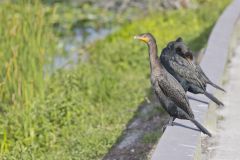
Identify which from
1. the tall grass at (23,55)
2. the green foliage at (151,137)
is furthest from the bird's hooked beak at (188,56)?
the tall grass at (23,55)

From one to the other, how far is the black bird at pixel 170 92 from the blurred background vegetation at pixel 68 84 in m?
1.39

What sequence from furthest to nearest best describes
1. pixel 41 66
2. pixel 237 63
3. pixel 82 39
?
pixel 82 39 → pixel 41 66 → pixel 237 63

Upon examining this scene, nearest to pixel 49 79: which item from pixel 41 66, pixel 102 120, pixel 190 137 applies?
pixel 41 66

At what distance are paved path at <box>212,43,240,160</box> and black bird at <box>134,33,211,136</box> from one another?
21 cm

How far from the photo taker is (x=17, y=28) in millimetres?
9328

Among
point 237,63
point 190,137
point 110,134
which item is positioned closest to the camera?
point 190,137

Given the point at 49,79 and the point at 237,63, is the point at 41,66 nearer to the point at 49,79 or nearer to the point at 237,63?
the point at 49,79

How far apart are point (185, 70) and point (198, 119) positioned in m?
0.43

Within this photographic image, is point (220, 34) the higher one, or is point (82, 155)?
point (220, 34)

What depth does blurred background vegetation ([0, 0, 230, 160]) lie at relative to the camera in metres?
7.70

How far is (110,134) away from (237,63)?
167cm

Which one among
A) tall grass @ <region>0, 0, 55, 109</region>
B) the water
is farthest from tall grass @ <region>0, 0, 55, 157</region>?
the water

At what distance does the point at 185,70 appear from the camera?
6227 mm

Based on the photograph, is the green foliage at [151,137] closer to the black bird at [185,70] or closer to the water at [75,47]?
the black bird at [185,70]
